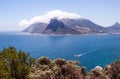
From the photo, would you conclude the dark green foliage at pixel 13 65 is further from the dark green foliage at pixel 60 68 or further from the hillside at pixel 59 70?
the dark green foliage at pixel 60 68

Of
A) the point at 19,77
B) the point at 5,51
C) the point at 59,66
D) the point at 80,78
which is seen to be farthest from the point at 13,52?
the point at 80,78

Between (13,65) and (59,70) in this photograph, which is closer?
(13,65)

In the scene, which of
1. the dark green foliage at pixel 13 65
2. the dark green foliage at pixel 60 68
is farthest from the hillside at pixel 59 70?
the dark green foliage at pixel 13 65

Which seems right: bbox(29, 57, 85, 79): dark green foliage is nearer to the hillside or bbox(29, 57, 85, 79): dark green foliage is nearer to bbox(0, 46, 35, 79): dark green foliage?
the hillside

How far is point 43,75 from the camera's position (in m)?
45.2

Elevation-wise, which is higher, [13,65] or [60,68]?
[13,65]

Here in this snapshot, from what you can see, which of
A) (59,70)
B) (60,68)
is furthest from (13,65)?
(60,68)

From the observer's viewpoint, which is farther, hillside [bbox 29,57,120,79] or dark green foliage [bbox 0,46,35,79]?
hillside [bbox 29,57,120,79]

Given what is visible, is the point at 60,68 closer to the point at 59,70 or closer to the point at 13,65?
the point at 59,70

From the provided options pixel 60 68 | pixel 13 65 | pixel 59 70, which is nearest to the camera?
pixel 13 65

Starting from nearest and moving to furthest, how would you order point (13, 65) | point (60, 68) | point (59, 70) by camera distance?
point (13, 65) < point (59, 70) < point (60, 68)

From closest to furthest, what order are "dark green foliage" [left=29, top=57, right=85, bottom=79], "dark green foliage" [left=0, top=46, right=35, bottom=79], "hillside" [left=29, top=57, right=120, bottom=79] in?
"dark green foliage" [left=0, top=46, right=35, bottom=79], "hillside" [left=29, top=57, right=120, bottom=79], "dark green foliage" [left=29, top=57, right=85, bottom=79]

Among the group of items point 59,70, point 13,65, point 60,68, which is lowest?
point 59,70

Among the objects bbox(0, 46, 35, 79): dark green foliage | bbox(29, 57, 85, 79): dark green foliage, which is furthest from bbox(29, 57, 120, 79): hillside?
bbox(0, 46, 35, 79): dark green foliage
